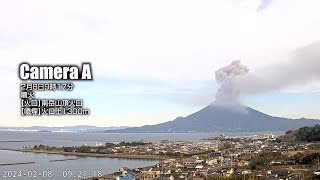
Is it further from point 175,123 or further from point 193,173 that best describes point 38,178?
point 175,123

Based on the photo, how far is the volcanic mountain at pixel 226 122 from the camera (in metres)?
64.6

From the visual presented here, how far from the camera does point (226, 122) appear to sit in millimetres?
67438

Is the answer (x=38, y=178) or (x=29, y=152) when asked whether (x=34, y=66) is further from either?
(x=29, y=152)

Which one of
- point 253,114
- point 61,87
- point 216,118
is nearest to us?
point 61,87

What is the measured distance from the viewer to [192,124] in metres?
69.5

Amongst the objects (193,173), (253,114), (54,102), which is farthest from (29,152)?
(253,114)

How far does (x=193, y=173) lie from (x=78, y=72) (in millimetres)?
6587

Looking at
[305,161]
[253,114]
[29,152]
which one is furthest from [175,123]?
[305,161]

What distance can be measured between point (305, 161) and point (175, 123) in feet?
206

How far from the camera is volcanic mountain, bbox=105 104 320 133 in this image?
64.6 metres

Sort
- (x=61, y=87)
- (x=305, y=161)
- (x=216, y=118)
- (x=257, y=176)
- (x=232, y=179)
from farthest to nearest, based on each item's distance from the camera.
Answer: (x=216, y=118) < (x=305, y=161) < (x=257, y=176) < (x=232, y=179) < (x=61, y=87)

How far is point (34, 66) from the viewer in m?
3.47

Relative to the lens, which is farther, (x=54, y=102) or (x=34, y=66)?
(x=54, y=102)

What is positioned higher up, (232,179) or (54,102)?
(54,102)
